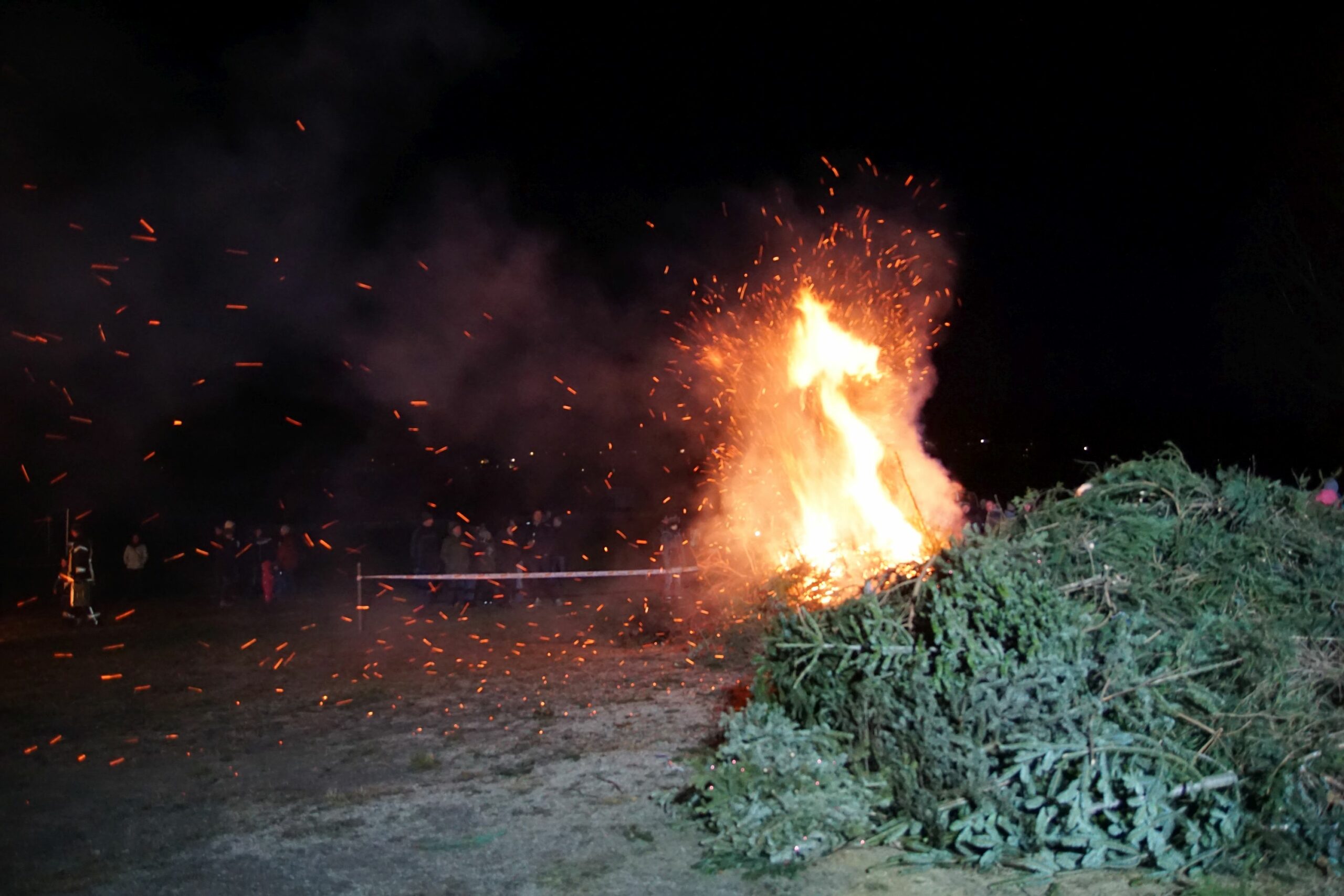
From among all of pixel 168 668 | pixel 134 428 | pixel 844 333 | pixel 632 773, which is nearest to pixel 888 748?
pixel 632 773

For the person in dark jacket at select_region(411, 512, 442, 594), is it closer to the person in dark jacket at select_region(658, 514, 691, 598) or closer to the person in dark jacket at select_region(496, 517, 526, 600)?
the person in dark jacket at select_region(496, 517, 526, 600)

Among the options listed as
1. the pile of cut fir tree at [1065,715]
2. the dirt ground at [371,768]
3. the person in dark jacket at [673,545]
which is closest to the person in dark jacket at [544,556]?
the person in dark jacket at [673,545]

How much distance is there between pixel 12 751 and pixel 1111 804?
7.20 m

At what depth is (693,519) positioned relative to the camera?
611 inches

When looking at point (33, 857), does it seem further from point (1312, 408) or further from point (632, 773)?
point (1312, 408)

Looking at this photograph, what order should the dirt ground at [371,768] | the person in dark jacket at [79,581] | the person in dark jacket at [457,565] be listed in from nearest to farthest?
the dirt ground at [371,768]
the person in dark jacket at [79,581]
the person in dark jacket at [457,565]

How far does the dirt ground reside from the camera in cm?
444

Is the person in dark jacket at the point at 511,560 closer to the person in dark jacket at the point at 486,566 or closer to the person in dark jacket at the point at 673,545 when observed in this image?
the person in dark jacket at the point at 486,566

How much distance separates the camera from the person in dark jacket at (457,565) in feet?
45.5

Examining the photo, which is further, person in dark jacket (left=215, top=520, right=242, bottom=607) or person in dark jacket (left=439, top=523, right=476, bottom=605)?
person in dark jacket (left=215, top=520, right=242, bottom=607)

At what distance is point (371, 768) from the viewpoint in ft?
20.5

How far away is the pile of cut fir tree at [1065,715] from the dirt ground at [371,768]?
23cm

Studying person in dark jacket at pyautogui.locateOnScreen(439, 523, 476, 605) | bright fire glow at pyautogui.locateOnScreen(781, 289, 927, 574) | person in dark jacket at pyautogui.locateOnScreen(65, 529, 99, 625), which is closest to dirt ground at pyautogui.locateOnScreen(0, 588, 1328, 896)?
person in dark jacket at pyautogui.locateOnScreen(65, 529, 99, 625)

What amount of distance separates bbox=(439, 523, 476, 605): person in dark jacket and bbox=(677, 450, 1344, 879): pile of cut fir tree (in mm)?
8920
